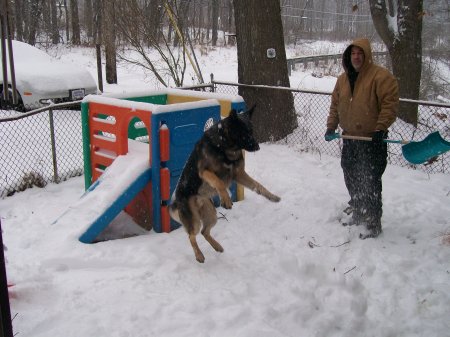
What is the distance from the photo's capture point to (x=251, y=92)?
26.2 ft

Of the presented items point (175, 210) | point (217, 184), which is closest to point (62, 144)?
point (175, 210)

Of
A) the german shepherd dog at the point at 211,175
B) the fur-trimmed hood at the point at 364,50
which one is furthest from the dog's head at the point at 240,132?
the fur-trimmed hood at the point at 364,50

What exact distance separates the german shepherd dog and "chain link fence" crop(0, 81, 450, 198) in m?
2.51

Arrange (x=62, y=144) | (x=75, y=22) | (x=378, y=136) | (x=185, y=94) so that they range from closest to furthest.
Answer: (x=378, y=136)
(x=185, y=94)
(x=62, y=144)
(x=75, y=22)

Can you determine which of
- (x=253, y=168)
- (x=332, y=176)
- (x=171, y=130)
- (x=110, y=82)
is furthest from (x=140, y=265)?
(x=110, y=82)

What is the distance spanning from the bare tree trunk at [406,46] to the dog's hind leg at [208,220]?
20.4 feet

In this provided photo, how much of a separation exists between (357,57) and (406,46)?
18.9 ft

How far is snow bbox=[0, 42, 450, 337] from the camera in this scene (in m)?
3.21

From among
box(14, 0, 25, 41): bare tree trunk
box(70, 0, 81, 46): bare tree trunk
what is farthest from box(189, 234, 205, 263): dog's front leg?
box(70, 0, 81, 46): bare tree trunk

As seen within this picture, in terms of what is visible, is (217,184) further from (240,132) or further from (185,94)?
(185,94)

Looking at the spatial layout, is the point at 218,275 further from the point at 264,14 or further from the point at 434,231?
the point at 264,14

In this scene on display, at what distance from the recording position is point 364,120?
4359 millimetres

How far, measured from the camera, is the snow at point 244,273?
10.5 ft

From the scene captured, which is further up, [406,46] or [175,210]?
[406,46]
